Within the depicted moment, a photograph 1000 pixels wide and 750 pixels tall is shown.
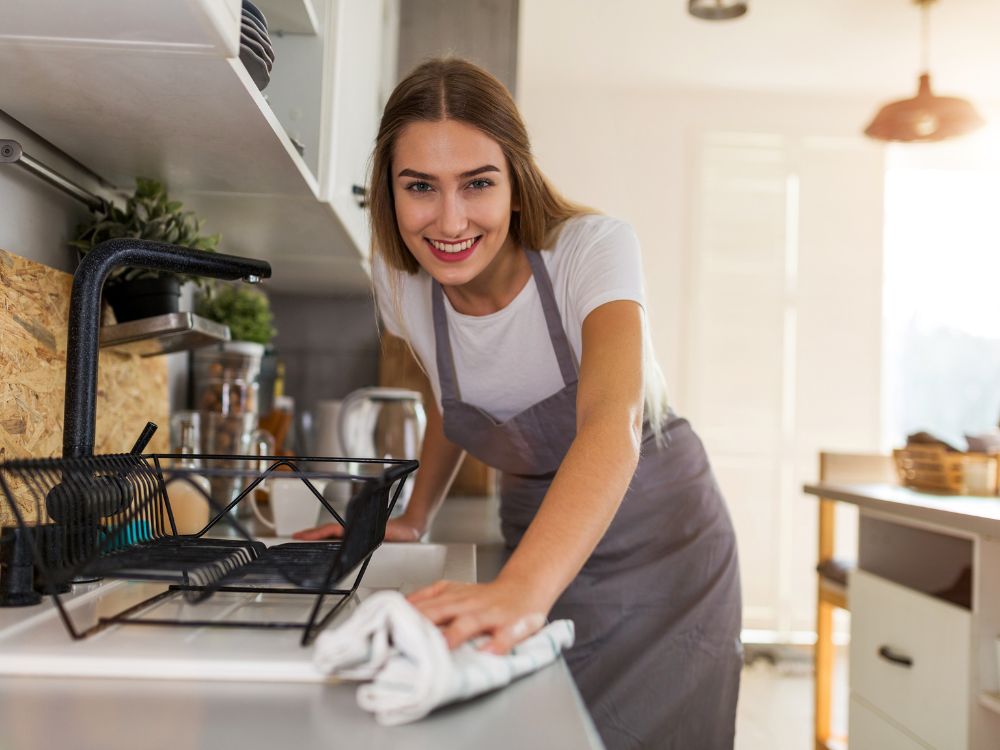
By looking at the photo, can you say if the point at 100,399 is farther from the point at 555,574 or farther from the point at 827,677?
the point at 827,677

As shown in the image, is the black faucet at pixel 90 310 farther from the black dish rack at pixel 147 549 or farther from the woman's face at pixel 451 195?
the woman's face at pixel 451 195

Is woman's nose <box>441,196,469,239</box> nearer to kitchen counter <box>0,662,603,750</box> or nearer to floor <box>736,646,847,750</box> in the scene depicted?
kitchen counter <box>0,662,603,750</box>

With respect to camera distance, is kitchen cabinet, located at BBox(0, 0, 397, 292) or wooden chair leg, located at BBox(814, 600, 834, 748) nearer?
kitchen cabinet, located at BBox(0, 0, 397, 292)

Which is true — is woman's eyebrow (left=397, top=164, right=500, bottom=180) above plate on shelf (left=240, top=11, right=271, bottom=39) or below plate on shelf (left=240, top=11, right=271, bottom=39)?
below

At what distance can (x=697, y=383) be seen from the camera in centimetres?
411

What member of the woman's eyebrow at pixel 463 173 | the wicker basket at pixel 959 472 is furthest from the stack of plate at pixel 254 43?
the wicker basket at pixel 959 472

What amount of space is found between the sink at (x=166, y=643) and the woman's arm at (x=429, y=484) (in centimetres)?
51

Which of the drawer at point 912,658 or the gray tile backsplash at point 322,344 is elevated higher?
the gray tile backsplash at point 322,344

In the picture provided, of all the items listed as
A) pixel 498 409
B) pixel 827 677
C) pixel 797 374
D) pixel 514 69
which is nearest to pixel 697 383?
pixel 797 374

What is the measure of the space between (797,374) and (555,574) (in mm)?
3740

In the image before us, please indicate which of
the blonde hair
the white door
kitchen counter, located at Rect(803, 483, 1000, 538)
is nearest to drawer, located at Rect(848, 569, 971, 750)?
kitchen counter, located at Rect(803, 483, 1000, 538)

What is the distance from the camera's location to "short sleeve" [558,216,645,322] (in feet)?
3.20

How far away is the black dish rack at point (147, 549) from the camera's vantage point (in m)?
0.54

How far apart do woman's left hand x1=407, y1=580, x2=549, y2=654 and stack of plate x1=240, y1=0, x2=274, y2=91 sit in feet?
1.83
